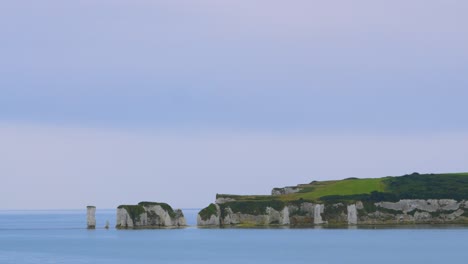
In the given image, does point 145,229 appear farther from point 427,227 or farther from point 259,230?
Answer: point 427,227

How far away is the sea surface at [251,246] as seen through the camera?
125562 mm

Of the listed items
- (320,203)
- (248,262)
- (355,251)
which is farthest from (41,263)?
(320,203)

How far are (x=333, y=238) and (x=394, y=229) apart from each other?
1105 inches

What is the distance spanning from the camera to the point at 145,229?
198 metres

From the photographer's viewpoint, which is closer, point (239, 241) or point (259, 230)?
point (239, 241)

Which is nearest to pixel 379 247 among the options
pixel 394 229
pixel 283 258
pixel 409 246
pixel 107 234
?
pixel 409 246

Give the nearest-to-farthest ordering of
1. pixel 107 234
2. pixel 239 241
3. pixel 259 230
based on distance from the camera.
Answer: pixel 239 241, pixel 107 234, pixel 259 230

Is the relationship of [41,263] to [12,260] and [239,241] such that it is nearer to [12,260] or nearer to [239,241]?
[12,260]

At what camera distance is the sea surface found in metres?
126

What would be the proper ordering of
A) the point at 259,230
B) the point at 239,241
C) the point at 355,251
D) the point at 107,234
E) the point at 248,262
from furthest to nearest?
the point at 259,230 < the point at 107,234 < the point at 239,241 < the point at 355,251 < the point at 248,262

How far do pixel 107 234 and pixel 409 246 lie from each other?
68304 mm

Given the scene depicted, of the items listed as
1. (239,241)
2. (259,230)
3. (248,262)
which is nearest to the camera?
(248,262)

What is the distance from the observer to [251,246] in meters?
148

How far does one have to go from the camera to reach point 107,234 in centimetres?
18588
